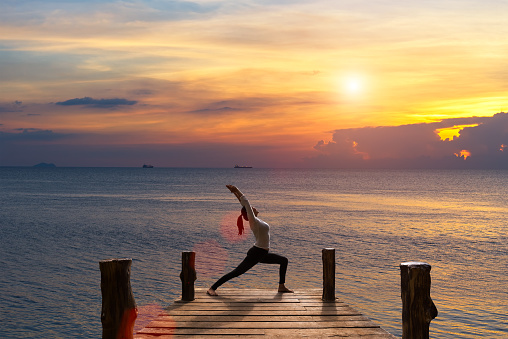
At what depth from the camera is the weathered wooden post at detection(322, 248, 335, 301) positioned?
11.0 metres

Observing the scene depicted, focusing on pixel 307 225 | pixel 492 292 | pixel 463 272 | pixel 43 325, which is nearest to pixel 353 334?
pixel 43 325

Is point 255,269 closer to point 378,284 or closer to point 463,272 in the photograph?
point 378,284

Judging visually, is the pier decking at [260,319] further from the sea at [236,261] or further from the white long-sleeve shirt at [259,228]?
the sea at [236,261]

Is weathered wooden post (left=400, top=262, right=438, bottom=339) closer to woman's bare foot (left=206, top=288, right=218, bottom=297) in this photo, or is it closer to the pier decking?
the pier decking

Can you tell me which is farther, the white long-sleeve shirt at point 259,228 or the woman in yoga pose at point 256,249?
the woman in yoga pose at point 256,249

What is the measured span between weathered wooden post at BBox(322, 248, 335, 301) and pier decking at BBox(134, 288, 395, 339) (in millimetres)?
179

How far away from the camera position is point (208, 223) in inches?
1837

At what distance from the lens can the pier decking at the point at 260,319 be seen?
843 centimetres

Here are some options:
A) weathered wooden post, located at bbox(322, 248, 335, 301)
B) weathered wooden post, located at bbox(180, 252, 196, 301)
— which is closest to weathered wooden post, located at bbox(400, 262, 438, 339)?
weathered wooden post, located at bbox(322, 248, 335, 301)

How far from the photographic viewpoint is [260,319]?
928 cm

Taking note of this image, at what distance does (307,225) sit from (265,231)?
34026 mm

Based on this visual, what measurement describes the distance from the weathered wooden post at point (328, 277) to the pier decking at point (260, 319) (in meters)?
0.18

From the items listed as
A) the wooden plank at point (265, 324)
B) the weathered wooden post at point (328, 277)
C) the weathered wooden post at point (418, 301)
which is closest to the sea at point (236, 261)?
the weathered wooden post at point (328, 277)

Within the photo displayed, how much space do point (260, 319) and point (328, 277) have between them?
249 cm
